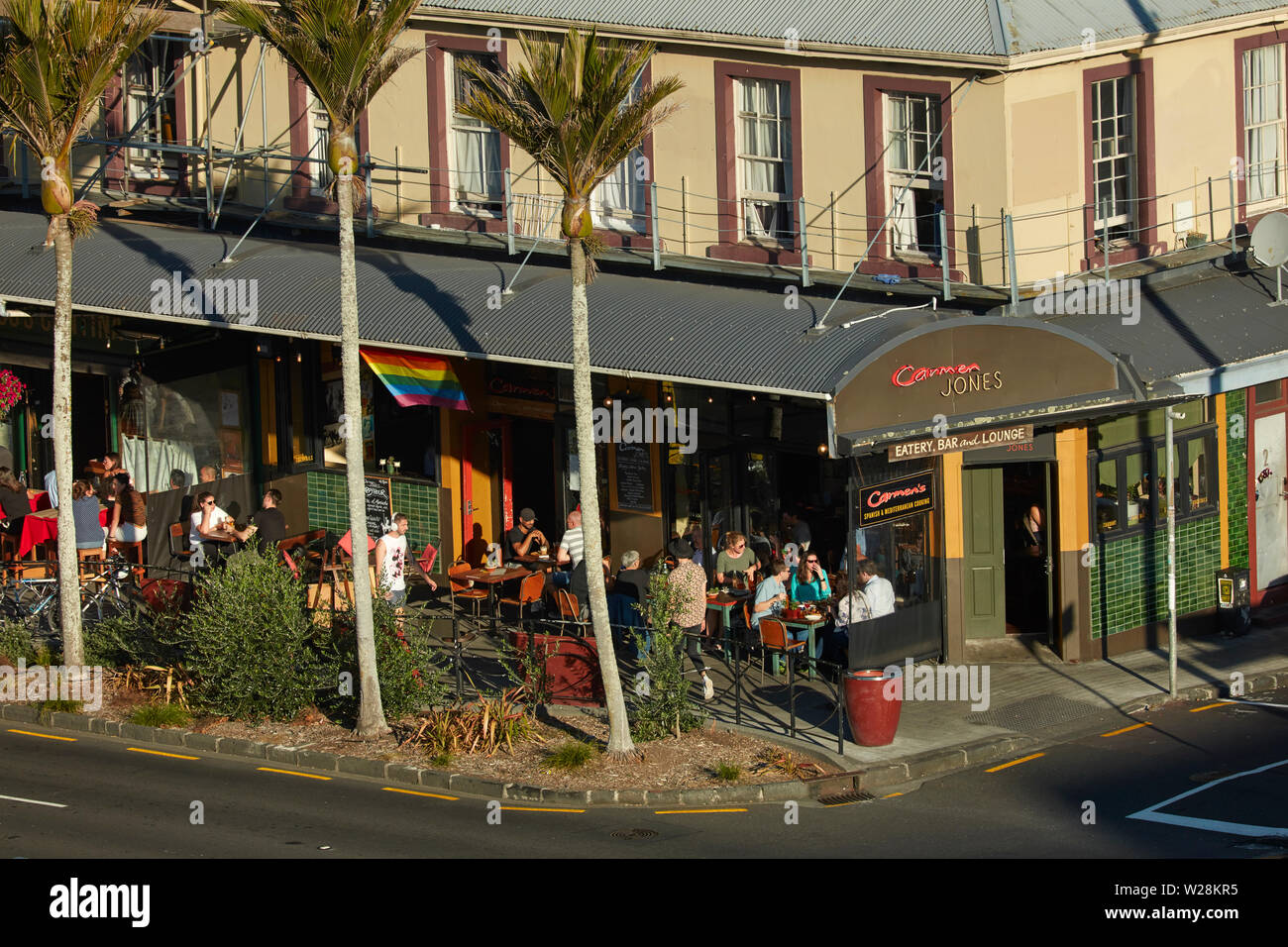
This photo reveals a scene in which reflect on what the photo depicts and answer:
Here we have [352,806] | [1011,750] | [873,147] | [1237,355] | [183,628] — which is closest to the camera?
[352,806]

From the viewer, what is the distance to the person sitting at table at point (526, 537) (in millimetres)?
22391

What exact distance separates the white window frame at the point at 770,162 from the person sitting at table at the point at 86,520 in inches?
374

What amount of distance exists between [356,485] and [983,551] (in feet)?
26.5

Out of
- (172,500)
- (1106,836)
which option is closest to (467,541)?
(172,500)

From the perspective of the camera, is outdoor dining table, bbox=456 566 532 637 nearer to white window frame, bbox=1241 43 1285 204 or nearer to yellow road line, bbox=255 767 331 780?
yellow road line, bbox=255 767 331 780

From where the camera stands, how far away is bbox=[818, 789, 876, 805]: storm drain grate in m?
15.7

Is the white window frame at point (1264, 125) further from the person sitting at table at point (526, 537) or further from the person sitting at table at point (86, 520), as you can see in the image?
the person sitting at table at point (86, 520)

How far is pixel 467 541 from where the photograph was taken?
2398cm

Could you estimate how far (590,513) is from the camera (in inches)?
640

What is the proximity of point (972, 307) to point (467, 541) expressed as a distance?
25.8 ft


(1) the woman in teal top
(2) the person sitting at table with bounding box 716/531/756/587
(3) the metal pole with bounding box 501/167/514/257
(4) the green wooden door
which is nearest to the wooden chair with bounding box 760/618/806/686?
(1) the woman in teal top

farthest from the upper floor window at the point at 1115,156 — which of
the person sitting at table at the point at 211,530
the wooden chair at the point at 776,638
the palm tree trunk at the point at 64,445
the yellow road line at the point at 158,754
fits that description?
the yellow road line at the point at 158,754

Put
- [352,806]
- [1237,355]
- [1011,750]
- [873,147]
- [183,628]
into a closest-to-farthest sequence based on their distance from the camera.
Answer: [352,806], [1011,750], [183,628], [1237,355], [873,147]

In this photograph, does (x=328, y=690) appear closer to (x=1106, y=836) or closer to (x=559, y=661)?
(x=559, y=661)
